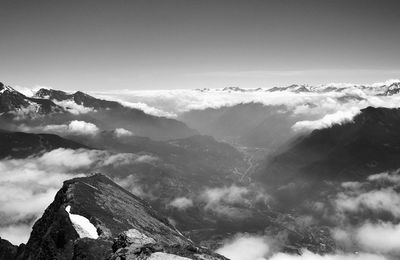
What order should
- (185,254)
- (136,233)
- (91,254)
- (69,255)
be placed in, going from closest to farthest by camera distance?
1. (185,254)
2. (136,233)
3. (91,254)
4. (69,255)

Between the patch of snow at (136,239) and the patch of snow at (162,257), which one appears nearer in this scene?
the patch of snow at (162,257)

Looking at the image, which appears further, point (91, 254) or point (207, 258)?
point (91, 254)

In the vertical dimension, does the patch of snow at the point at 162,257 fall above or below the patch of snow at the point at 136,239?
above

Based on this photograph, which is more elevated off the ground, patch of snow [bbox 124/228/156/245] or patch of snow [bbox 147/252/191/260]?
patch of snow [bbox 147/252/191/260]

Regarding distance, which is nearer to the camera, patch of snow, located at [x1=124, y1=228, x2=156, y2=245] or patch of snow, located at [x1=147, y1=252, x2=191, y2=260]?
patch of snow, located at [x1=147, y1=252, x2=191, y2=260]

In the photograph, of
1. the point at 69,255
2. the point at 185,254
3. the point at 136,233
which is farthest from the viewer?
the point at 69,255

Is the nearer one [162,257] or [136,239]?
[162,257]

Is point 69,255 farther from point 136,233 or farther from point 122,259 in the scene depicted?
point 122,259

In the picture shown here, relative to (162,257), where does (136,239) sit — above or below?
below

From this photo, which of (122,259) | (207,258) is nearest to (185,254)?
(207,258)

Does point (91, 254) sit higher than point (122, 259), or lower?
lower

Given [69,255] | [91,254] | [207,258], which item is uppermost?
[207,258]
